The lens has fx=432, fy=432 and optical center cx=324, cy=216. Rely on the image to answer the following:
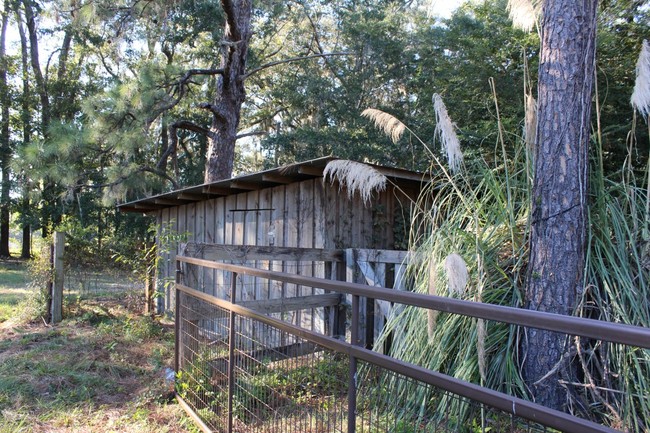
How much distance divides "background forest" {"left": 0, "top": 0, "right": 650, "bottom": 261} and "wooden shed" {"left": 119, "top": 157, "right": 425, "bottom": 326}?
145cm

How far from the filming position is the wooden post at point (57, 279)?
22.2ft

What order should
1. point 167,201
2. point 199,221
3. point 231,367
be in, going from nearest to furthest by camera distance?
point 231,367 < point 199,221 < point 167,201

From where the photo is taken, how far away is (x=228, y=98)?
10.2 m

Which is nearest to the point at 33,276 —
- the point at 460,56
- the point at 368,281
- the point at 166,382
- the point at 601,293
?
the point at 166,382

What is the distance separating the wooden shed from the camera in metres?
4.54

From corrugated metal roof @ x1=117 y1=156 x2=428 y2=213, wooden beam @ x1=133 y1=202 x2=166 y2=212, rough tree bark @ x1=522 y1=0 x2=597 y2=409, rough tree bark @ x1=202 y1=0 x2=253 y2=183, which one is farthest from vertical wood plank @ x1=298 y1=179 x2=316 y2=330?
rough tree bark @ x1=202 y1=0 x2=253 y2=183

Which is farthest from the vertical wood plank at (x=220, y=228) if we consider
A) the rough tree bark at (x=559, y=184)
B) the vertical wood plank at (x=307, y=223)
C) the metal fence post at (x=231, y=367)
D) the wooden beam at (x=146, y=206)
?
the rough tree bark at (x=559, y=184)

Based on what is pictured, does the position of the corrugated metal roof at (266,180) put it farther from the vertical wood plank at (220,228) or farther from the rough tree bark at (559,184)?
the rough tree bark at (559,184)

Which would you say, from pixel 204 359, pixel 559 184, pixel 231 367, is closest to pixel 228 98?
pixel 204 359

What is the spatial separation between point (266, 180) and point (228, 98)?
5.53 metres

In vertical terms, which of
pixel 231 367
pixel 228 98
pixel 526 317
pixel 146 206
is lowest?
pixel 231 367

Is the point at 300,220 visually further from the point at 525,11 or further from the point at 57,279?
the point at 57,279

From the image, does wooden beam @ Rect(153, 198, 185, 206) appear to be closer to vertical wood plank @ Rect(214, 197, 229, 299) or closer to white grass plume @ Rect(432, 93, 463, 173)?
vertical wood plank @ Rect(214, 197, 229, 299)

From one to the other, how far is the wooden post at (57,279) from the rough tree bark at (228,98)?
3.51 meters
